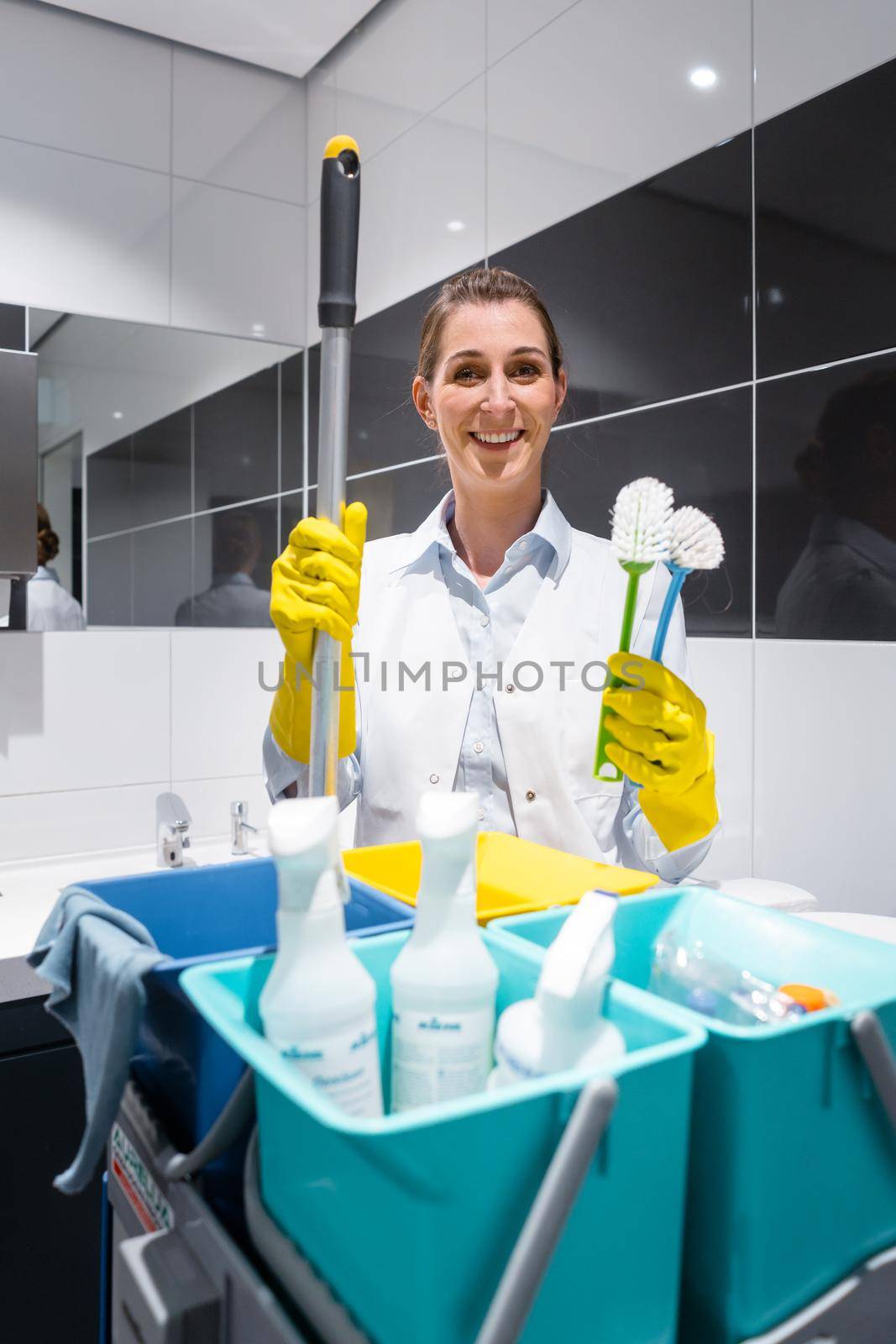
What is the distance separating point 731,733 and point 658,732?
86 cm

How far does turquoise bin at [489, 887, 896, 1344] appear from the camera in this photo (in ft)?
1.37

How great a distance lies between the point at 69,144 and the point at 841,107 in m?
1.61

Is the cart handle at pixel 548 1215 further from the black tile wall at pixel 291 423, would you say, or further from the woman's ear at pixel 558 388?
the black tile wall at pixel 291 423

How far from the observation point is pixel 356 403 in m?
2.40

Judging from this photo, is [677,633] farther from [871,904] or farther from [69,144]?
[69,144]

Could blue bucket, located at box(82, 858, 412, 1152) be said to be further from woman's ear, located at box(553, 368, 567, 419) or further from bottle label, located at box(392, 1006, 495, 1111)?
woman's ear, located at box(553, 368, 567, 419)

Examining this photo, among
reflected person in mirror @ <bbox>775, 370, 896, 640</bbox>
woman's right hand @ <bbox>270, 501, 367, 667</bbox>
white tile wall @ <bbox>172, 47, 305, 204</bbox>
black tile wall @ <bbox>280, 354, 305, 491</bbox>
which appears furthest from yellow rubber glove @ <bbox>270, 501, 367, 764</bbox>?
white tile wall @ <bbox>172, 47, 305, 204</bbox>

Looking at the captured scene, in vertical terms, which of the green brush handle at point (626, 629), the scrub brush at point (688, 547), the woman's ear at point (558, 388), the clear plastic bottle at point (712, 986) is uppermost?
the woman's ear at point (558, 388)

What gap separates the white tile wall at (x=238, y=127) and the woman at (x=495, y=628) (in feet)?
4.21

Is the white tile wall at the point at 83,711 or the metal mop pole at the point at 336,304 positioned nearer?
the metal mop pole at the point at 336,304

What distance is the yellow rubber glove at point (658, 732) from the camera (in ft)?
2.26

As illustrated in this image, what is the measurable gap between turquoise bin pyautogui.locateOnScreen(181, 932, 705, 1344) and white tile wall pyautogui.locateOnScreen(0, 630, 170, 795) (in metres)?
1.84

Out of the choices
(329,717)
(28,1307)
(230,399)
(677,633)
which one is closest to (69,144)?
(230,399)

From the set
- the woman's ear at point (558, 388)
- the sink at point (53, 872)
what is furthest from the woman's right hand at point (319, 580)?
the sink at point (53, 872)
